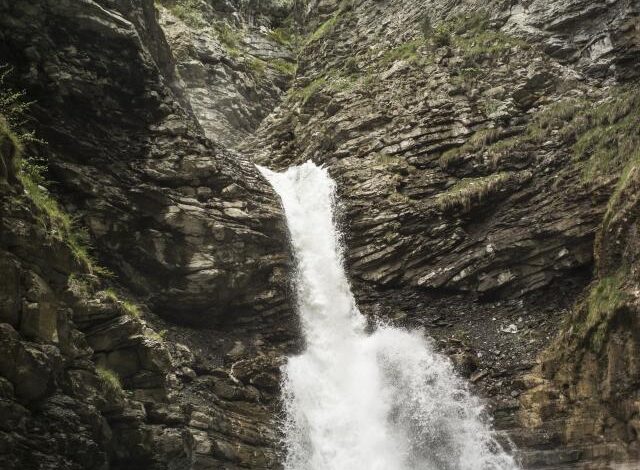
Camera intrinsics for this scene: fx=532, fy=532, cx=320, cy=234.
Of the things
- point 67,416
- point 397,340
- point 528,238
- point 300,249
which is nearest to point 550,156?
point 528,238

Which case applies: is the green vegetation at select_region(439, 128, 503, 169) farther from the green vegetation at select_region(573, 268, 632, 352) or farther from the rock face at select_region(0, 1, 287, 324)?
the green vegetation at select_region(573, 268, 632, 352)

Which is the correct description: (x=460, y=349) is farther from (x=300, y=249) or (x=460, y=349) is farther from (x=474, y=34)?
(x=474, y=34)

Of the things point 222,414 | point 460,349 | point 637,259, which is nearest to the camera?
point 637,259

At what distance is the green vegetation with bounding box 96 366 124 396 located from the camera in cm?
1094

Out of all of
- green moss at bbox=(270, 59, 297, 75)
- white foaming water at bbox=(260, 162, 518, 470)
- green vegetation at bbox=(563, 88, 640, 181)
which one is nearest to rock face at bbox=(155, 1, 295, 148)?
green moss at bbox=(270, 59, 297, 75)

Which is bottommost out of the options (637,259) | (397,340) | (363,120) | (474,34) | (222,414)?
(222,414)

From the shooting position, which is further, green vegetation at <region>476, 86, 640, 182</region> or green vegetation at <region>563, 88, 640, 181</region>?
green vegetation at <region>476, 86, 640, 182</region>

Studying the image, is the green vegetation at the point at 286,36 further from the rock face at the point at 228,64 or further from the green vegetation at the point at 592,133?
the green vegetation at the point at 592,133

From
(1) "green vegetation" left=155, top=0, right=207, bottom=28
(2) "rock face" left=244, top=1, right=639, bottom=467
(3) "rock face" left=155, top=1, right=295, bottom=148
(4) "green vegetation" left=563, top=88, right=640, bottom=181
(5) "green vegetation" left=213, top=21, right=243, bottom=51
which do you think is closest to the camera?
(2) "rock face" left=244, top=1, right=639, bottom=467

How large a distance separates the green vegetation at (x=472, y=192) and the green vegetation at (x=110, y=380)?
41.8 ft

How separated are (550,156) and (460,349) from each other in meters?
7.75

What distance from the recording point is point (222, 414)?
1495 centimetres

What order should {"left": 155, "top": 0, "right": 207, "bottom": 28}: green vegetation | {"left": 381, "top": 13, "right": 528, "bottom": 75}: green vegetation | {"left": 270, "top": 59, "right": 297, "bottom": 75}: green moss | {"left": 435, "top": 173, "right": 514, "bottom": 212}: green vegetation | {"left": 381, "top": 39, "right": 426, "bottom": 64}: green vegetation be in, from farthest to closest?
1. {"left": 270, "top": 59, "right": 297, "bottom": 75}: green moss
2. {"left": 155, "top": 0, "right": 207, "bottom": 28}: green vegetation
3. {"left": 381, "top": 39, "right": 426, "bottom": 64}: green vegetation
4. {"left": 381, "top": 13, "right": 528, "bottom": 75}: green vegetation
5. {"left": 435, "top": 173, "right": 514, "bottom": 212}: green vegetation

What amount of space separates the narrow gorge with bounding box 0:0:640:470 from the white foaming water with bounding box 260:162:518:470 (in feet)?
0.21
